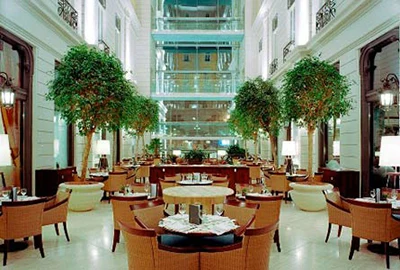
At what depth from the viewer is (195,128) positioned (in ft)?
77.9

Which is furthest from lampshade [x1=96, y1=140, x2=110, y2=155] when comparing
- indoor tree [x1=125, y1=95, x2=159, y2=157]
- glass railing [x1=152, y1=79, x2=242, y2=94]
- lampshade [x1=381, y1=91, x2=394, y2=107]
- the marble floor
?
glass railing [x1=152, y1=79, x2=242, y2=94]

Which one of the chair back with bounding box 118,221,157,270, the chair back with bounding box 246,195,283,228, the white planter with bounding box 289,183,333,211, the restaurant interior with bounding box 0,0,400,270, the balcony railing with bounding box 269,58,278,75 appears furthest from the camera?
the balcony railing with bounding box 269,58,278,75

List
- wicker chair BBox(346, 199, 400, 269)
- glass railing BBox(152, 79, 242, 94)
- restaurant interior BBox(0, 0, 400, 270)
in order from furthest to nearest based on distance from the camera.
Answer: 1. glass railing BBox(152, 79, 242, 94)
2. wicker chair BBox(346, 199, 400, 269)
3. restaurant interior BBox(0, 0, 400, 270)

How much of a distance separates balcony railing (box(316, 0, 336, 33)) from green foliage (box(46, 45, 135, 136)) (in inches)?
226

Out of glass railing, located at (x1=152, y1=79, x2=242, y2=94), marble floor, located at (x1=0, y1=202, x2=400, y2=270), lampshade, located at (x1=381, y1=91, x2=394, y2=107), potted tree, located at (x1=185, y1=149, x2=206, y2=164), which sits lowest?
marble floor, located at (x1=0, y1=202, x2=400, y2=270)

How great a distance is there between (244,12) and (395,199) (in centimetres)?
1929

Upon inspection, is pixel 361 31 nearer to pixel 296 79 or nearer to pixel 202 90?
pixel 296 79

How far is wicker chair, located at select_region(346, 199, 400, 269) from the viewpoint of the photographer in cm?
481

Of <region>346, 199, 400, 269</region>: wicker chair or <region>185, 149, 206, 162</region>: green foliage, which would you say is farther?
<region>185, 149, 206, 162</region>: green foliage

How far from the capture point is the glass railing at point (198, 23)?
922 inches

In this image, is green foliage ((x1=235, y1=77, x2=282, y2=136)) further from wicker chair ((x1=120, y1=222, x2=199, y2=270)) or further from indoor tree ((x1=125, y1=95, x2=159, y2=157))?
wicker chair ((x1=120, y1=222, x2=199, y2=270))

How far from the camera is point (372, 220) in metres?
4.89

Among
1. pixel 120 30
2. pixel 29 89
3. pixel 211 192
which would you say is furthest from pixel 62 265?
pixel 120 30

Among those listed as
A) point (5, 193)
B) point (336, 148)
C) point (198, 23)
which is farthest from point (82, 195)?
point (198, 23)
